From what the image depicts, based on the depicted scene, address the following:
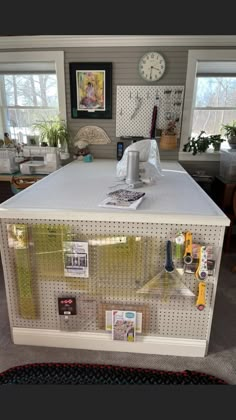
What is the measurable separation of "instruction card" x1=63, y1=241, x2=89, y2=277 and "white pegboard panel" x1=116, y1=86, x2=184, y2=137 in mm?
2092

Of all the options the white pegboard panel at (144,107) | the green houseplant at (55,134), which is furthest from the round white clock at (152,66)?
the green houseplant at (55,134)

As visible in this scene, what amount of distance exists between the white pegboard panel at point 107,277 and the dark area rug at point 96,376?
22 centimetres

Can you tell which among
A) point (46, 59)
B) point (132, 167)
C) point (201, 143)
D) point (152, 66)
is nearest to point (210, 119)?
point (201, 143)

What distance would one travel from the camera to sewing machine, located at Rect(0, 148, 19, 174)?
3023 millimetres

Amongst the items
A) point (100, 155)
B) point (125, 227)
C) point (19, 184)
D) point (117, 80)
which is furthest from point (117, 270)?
point (117, 80)

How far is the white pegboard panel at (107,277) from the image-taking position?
62.0 inches

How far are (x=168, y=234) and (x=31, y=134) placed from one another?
2.76 metres

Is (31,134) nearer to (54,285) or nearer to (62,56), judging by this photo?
(62,56)

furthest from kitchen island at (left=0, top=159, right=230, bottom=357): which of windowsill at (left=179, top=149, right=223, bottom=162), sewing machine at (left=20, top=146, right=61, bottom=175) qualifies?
windowsill at (left=179, top=149, right=223, bottom=162)

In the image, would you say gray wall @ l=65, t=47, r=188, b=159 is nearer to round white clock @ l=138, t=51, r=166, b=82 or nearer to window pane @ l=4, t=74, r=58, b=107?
round white clock @ l=138, t=51, r=166, b=82

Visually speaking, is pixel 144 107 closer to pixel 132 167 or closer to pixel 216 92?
pixel 216 92

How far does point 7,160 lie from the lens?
304 centimetres

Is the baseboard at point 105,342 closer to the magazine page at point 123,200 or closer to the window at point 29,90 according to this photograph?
the magazine page at point 123,200

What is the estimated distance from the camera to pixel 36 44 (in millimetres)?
3137
